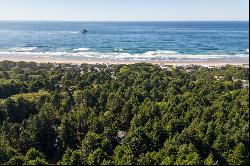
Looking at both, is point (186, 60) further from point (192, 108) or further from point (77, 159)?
point (77, 159)

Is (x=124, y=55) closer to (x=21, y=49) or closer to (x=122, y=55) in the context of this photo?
(x=122, y=55)

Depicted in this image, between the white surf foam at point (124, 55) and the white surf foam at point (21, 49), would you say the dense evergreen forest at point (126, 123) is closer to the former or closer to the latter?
the white surf foam at point (124, 55)

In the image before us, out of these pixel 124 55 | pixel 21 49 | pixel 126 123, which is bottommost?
pixel 126 123

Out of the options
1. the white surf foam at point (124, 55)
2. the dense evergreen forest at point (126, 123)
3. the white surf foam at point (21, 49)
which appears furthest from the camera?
the white surf foam at point (21, 49)

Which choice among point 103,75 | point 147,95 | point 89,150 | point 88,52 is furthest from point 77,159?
point 88,52

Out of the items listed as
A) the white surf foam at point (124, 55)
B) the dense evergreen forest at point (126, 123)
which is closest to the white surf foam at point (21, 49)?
the white surf foam at point (124, 55)

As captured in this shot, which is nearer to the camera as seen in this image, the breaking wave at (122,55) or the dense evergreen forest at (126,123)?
the dense evergreen forest at (126,123)

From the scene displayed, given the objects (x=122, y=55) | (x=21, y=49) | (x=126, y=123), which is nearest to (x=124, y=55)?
(x=122, y=55)

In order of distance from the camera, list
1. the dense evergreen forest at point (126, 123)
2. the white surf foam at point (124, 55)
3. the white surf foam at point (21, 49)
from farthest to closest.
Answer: the white surf foam at point (21, 49), the white surf foam at point (124, 55), the dense evergreen forest at point (126, 123)
